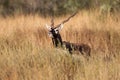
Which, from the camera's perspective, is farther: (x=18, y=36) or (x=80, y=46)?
(x=18, y=36)

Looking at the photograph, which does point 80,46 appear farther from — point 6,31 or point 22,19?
point 22,19

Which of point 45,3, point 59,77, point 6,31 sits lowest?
point 59,77

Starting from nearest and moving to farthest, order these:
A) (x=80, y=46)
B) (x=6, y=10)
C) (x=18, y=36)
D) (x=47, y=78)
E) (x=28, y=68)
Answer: (x=47, y=78), (x=28, y=68), (x=80, y=46), (x=18, y=36), (x=6, y=10)

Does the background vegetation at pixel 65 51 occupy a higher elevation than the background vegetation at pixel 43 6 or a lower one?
lower

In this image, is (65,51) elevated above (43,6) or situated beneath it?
situated beneath

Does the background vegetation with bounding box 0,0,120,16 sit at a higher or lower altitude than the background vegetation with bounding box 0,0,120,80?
higher

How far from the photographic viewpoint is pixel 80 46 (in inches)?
324

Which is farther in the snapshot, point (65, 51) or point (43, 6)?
point (43, 6)

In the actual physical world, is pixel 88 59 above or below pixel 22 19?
below

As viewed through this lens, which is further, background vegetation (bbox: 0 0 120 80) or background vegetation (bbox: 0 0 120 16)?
background vegetation (bbox: 0 0 120 16)

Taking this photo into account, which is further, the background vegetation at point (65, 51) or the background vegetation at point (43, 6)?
the background vegetation at point (43, 6)

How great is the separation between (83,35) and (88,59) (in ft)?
12.3

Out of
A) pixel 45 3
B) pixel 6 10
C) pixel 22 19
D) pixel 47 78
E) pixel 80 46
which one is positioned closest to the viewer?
pixel 47 78

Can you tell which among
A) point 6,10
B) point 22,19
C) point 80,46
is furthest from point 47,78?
point 6,10
